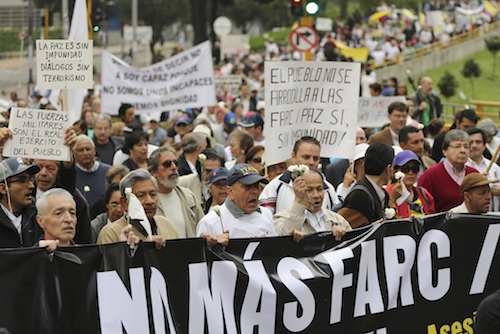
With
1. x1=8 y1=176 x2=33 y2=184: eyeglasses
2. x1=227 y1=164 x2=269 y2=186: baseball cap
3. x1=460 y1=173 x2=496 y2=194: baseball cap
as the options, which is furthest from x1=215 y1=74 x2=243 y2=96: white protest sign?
x1=8 y1=176 x2=33 y2=184: eyeglasses

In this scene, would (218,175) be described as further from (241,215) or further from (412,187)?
(412,187)

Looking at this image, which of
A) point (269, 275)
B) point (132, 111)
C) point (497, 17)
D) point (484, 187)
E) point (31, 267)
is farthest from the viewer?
point (497, 17)

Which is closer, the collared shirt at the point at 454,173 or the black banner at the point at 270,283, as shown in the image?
the black banner at the point at 270,283

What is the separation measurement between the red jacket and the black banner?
1164 mm

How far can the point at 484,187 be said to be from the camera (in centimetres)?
941

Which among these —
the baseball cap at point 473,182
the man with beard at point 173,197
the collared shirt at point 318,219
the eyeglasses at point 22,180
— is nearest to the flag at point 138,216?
the eyeglasses at point 22,180

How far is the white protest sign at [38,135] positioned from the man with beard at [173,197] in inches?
46.8

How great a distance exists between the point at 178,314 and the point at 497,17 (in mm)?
58079

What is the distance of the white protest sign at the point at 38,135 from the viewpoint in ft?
28.7

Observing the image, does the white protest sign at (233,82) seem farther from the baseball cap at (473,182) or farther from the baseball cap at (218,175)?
the baseball cap at (473,182)

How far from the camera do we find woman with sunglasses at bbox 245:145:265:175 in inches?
457

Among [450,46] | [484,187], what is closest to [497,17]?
[450,46]

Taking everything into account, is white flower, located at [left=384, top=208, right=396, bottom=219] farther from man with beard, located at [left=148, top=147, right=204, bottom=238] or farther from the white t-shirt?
man with beard, located at [left=148, top=147, right=204, bottom=238]

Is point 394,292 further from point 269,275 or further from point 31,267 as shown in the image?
point 31,267
